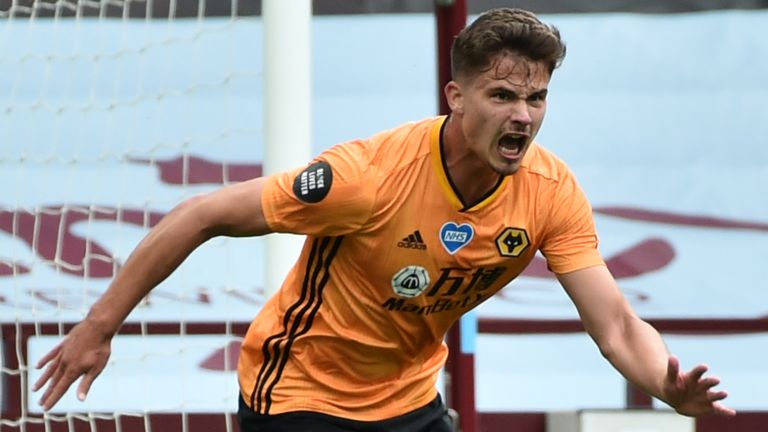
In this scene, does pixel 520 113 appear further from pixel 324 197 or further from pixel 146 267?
pixel 146 267

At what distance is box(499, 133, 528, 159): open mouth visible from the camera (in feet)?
11.7

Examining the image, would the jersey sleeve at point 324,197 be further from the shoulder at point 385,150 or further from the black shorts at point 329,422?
the black shorts at point 329,422

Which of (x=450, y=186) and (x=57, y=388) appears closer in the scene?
(x=57, y=388)

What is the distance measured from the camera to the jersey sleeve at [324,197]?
11.7 ft

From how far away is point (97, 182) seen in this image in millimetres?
6168

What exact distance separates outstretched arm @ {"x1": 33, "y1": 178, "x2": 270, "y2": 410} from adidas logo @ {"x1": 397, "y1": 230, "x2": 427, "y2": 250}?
35cm

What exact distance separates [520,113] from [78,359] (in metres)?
1.22

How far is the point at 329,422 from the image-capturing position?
3832mm

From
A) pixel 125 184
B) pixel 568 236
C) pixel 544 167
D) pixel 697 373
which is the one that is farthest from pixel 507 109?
pixel 125 184

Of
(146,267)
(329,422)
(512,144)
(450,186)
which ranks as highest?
(512,144)

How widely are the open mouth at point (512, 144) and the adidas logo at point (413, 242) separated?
322mm

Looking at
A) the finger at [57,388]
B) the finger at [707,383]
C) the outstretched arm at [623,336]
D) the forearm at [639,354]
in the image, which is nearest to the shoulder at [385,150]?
the outstretched arm at [623,336]

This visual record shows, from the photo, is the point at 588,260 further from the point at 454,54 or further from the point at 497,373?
the point at 497,373

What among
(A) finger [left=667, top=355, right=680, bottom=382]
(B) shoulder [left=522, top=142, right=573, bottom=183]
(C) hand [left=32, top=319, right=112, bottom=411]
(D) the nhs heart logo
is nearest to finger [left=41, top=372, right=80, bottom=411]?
(C) hand [left=32, top=319, right=112, bottom=411]
